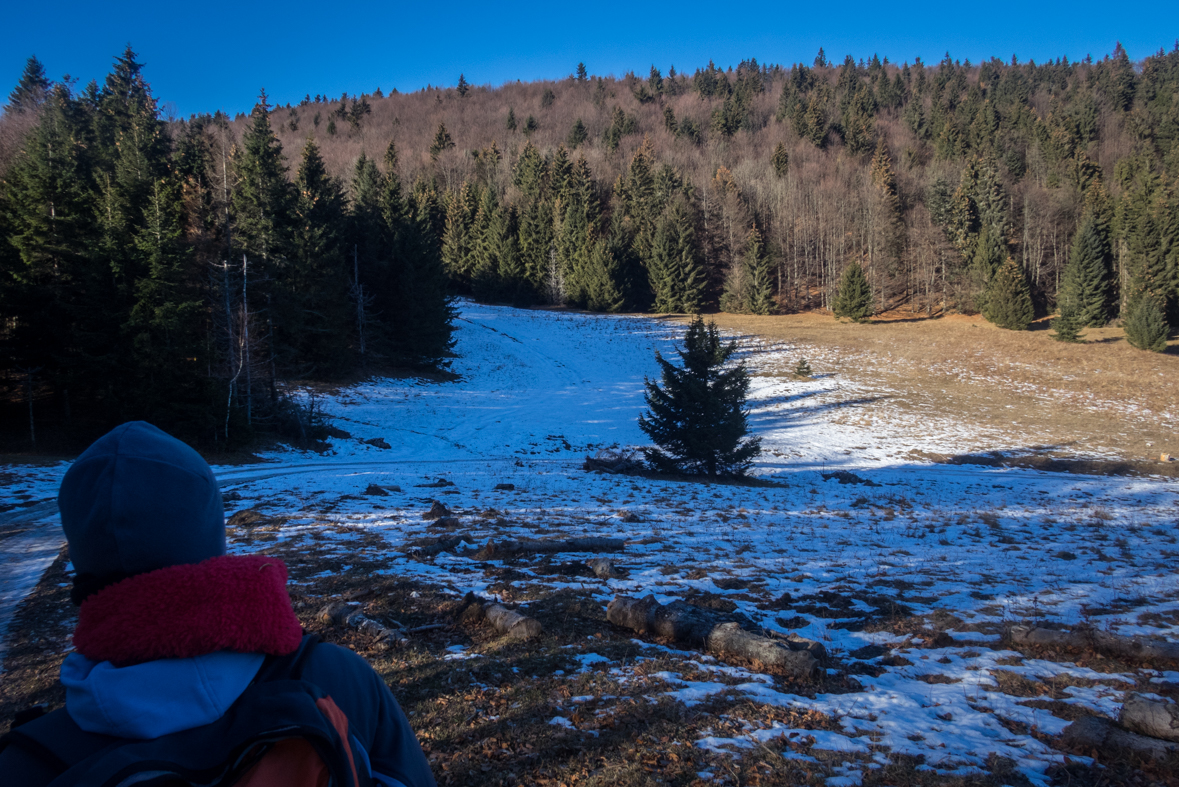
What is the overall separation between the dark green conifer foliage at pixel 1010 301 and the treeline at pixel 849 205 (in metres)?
0.18

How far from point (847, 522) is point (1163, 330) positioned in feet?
141

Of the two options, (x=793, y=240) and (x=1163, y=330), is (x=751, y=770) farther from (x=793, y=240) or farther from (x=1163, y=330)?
(x=793, y=240)

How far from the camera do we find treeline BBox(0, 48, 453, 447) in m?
18.0

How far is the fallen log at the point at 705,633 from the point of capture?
499cm

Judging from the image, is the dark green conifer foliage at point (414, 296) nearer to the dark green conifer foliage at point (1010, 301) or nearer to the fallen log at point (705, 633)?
the fallen log at point (705, 633)

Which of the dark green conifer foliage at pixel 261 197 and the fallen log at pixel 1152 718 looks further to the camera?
the dark green conifer foliage at pixel 261 197

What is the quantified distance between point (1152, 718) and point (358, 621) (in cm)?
599

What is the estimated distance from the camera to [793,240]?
69312 mm

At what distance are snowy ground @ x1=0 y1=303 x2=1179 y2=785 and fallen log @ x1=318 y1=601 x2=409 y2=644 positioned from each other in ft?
4.27

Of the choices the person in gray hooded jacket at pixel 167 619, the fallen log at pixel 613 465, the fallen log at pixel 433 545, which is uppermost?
the person in gray hooded jacket at pixel 167 619

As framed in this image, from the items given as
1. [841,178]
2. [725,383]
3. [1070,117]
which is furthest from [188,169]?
[1070,117]

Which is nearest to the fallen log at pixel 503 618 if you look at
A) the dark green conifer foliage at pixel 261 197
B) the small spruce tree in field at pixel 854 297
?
the dark green conifer foliage at pixel 261 197

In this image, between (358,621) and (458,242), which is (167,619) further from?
(458,242)

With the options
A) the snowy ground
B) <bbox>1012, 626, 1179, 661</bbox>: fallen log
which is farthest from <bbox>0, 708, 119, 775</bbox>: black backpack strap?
<bbox>1012, 626, 1179, 661</bbox>: fallen log
